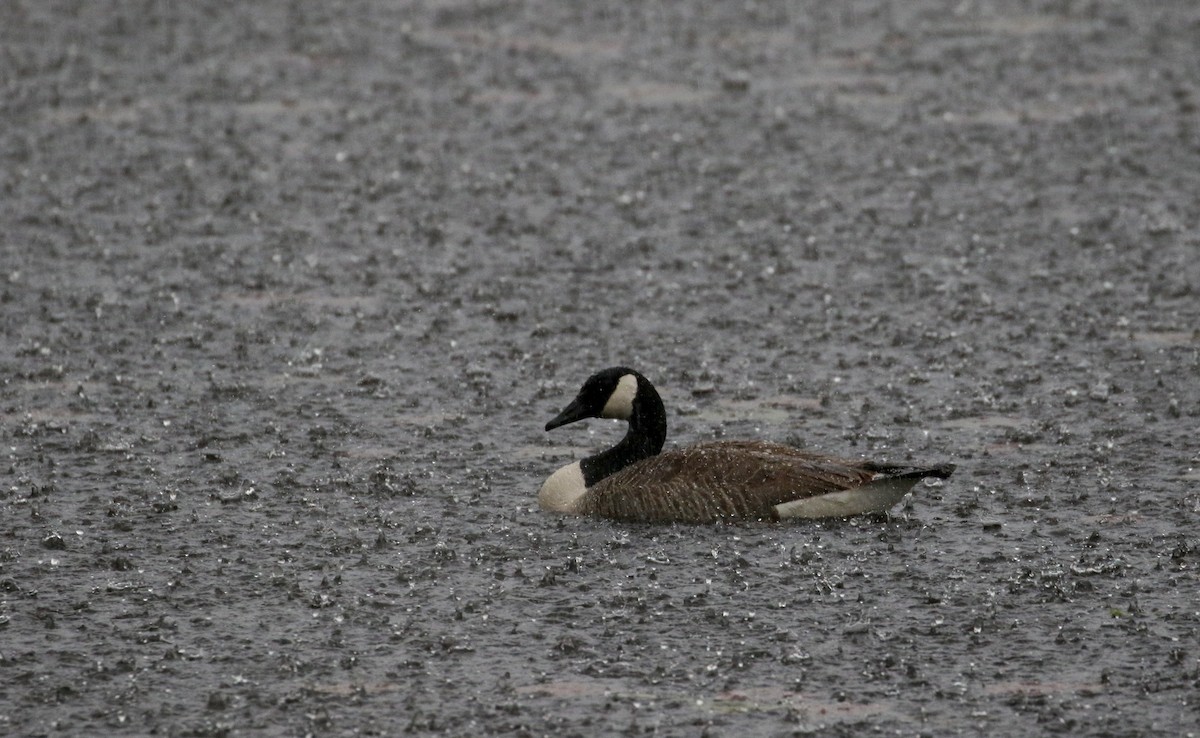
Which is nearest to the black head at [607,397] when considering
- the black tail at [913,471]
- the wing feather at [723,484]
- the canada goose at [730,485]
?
the canada goose at [730,485]

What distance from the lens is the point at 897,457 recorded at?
11820mm

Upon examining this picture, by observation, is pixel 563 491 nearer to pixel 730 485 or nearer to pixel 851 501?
pixel 730 485

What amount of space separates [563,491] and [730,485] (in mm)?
942

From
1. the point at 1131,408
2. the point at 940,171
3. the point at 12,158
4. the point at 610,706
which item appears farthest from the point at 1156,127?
the point at 610,706

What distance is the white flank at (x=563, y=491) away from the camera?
35.9 feet

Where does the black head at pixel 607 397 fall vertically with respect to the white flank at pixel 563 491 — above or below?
above

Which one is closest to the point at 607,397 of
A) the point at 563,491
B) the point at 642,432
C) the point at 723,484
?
the point at 642,432

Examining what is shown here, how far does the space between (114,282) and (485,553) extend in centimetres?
639

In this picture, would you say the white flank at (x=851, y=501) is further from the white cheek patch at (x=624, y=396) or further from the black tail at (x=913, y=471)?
the white cheek patch at (x=624, y=396)

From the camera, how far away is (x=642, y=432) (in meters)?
11.4

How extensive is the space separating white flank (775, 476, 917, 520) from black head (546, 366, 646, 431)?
4.12ft

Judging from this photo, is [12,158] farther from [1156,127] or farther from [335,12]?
[1156,127]

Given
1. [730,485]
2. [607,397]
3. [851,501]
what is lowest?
[851,501]

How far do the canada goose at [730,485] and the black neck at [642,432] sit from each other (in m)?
0.17
